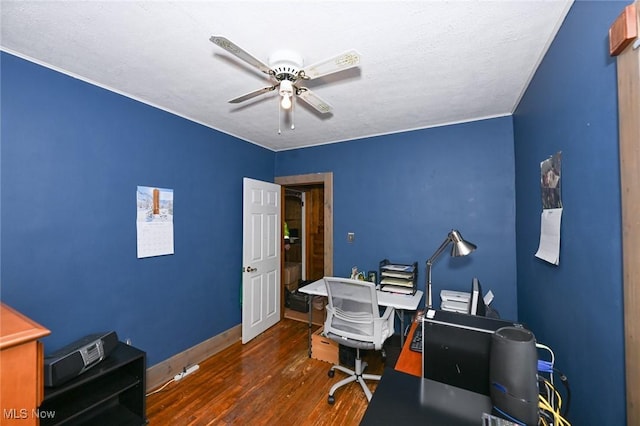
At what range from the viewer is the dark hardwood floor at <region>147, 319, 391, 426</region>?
1944 mm

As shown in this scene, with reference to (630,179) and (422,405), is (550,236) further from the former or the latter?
(422,405)

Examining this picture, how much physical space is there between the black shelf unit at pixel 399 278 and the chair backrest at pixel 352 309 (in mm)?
721

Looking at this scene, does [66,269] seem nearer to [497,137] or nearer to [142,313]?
[142,313]

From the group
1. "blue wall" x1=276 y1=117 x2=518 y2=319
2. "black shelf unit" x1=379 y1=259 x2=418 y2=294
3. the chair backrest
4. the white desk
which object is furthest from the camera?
"black shelf unit" x1=379 y1=259 x2=418 y2=294

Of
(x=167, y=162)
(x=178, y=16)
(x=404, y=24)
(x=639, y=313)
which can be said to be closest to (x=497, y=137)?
(x=404, y=24)

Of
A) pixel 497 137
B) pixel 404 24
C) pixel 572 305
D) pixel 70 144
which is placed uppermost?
pixel 404 24

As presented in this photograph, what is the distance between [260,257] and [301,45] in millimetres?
2527

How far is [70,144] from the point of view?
1822mm

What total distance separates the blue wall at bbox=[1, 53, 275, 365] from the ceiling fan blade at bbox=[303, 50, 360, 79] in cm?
169

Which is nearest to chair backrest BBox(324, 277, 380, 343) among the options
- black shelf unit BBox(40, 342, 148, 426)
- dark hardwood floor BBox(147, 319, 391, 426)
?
dark hardwood floor BBox(147, 319, 391, 426)

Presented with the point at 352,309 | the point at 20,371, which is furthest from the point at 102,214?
the point at 352,309

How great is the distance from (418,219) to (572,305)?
1.76m

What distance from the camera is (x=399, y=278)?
2.75 metres

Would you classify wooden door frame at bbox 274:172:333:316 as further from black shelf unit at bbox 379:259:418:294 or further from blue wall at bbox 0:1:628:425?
black shelf unit at bbox 379:259:418:294
